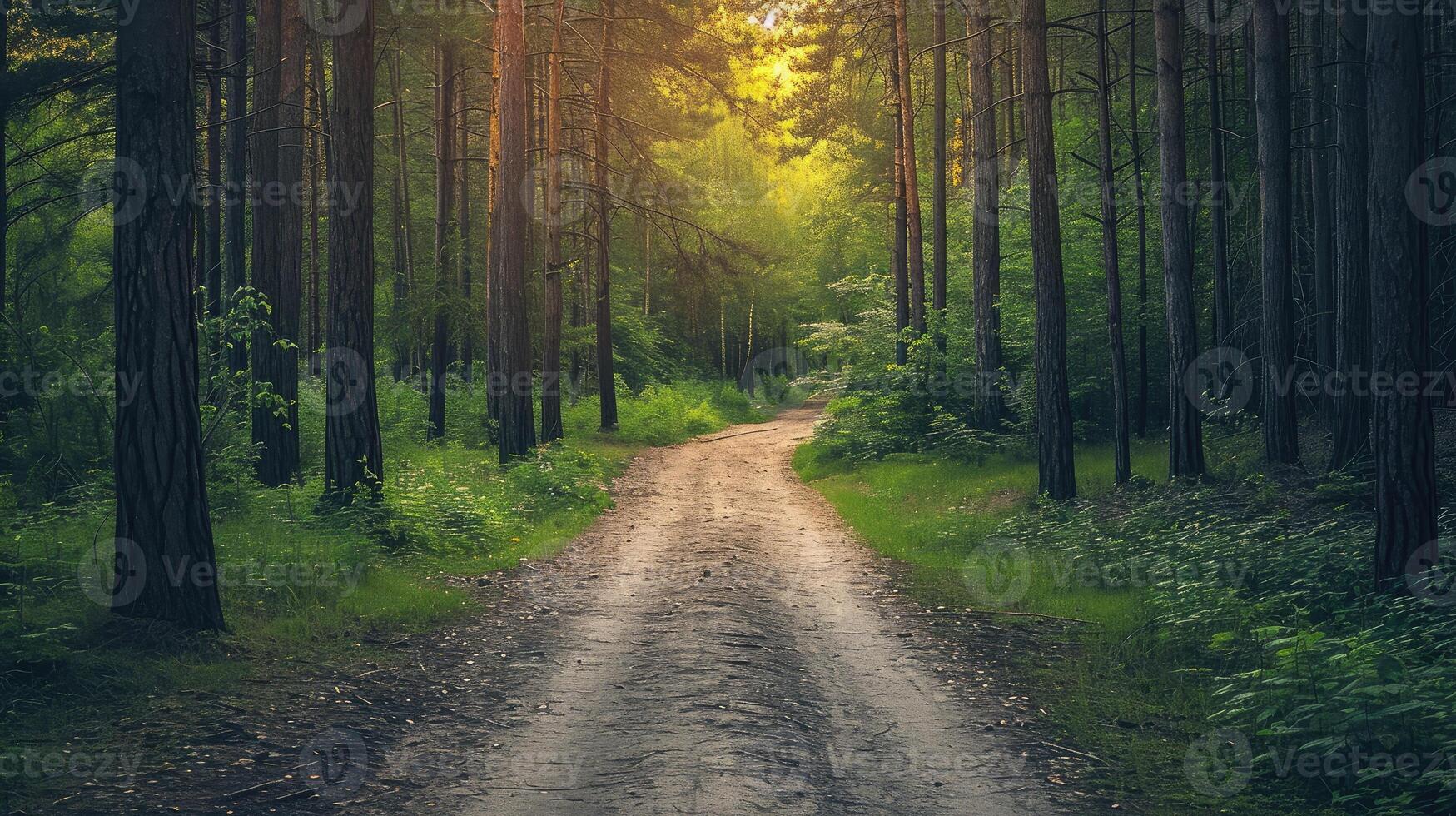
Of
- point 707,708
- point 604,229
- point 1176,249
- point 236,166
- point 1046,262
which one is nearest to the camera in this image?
point 707,708

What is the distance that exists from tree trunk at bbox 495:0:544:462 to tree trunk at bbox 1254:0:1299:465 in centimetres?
1259

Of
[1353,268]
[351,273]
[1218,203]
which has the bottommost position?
[1353,268]

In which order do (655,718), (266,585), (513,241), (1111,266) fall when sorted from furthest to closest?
(513,241) < (1111,266) < (266,585) < (655,718)

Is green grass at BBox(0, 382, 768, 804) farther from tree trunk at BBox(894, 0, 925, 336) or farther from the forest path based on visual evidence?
tree trunk at BBox(894, 0, 925, 336)

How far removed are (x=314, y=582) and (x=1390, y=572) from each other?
9375 mm

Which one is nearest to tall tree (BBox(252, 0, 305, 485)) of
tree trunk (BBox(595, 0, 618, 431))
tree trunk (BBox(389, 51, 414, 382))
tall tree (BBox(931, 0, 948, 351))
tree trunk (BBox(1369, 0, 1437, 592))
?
tree trunk (BBox(389, 51, 414, 382))

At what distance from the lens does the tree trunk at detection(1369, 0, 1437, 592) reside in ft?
25.2

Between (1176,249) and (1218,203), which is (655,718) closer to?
(1176,249)

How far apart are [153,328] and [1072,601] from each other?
27.9ft

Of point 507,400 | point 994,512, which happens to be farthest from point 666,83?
point 994,512

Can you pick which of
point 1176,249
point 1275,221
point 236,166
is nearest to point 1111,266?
point 1176,249

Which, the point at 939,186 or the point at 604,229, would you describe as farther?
the point at 604,229

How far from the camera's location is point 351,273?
12234mm

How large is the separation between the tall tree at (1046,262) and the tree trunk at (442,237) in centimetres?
1366
